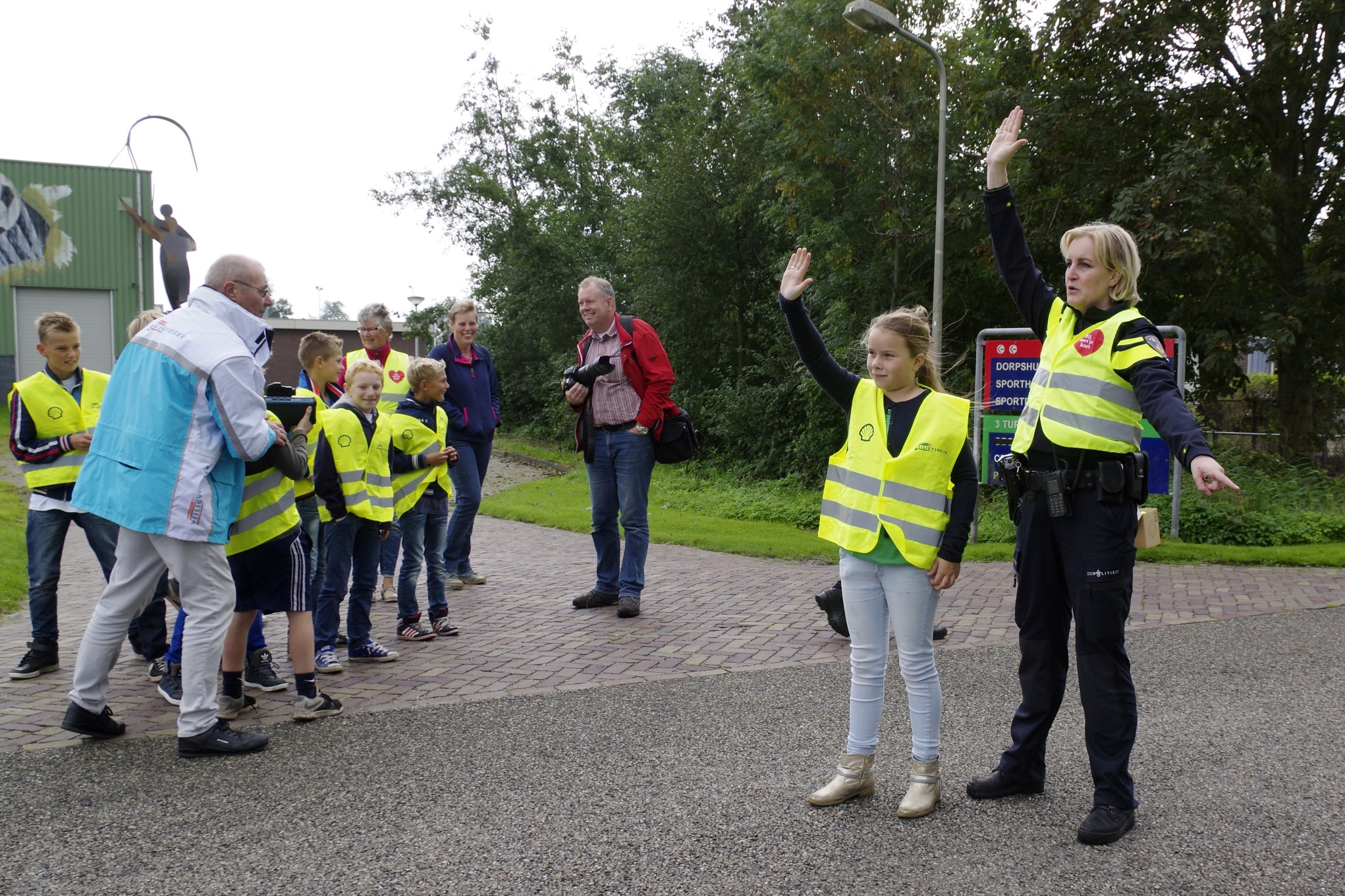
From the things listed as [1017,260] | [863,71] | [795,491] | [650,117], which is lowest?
[795,491]

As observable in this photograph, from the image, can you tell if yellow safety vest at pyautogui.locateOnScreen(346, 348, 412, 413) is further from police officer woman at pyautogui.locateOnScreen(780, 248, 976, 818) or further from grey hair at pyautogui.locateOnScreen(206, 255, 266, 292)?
police officer woman at pyautogui.locateOnScreen(780, 248, 976, 818)

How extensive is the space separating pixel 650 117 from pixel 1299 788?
30973 millimetres

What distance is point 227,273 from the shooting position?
4410 mm

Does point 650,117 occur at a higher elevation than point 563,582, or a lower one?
higher

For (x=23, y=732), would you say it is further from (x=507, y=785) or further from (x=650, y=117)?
(x=650, y=117)

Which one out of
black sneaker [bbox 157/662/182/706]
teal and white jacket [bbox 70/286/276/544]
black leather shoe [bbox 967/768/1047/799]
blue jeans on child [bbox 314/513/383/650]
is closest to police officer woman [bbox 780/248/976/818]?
black leather shoe [bbox 967/768/1047/799]

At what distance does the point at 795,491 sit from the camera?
18688 mm

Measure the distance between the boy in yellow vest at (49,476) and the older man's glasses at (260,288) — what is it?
1752 millimetres

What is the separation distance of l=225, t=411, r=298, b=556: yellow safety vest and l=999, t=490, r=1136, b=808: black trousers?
3309 mm

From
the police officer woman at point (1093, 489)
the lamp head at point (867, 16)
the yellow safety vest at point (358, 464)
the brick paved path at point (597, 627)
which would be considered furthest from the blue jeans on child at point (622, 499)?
the lamp head at point (867, 16)

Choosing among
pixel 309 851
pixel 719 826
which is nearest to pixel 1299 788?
pixel 719 826

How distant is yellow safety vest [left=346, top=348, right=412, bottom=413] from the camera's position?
7.41m

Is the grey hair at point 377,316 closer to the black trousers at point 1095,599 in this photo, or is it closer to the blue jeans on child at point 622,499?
the blue jeans on child at point 622,499

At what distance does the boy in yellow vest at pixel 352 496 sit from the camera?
537 cm
